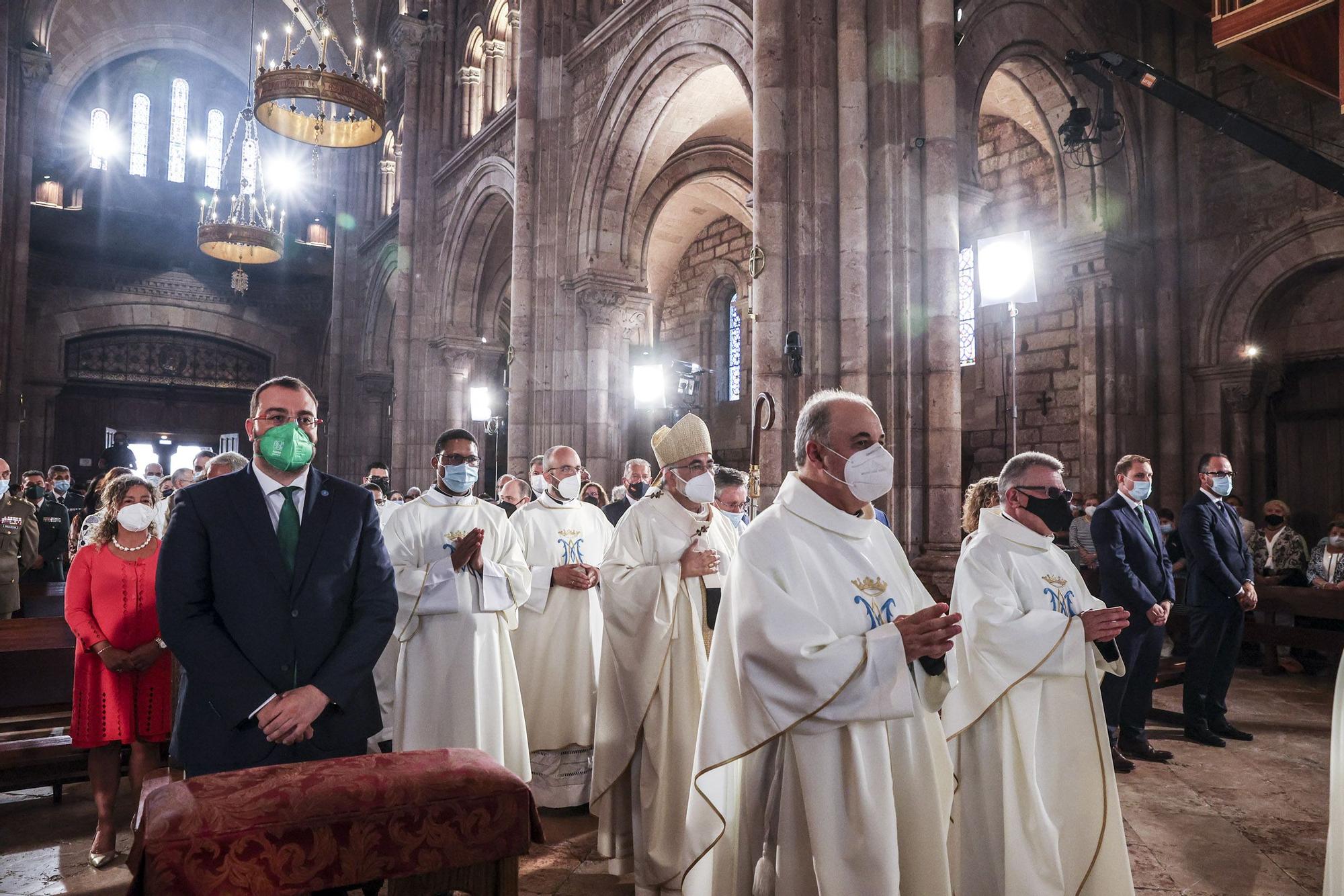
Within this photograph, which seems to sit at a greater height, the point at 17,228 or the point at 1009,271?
the point at 17,228

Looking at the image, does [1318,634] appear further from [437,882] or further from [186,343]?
[186,343]

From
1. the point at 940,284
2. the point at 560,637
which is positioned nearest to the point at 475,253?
the point at 940,284

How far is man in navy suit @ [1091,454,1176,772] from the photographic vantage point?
536cm

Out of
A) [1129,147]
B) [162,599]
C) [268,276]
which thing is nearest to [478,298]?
[268,276]

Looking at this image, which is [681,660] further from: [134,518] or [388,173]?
[388,173]

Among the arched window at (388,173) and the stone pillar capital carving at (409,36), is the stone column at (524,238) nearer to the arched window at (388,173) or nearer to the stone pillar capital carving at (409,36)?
the stone pillar capital carving at (409,36)

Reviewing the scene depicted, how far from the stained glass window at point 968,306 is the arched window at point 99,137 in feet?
72.6

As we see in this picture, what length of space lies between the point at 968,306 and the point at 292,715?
13.3 metres

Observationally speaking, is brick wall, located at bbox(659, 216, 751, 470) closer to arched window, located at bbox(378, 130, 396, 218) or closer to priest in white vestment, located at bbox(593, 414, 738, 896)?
arched window, located at bbox(378, 130, 396, 218)

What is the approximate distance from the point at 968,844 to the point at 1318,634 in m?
6.23

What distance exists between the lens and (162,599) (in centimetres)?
248

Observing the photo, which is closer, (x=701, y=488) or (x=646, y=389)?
(x=701, y=488)

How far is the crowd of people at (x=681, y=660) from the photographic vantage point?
7.55ft

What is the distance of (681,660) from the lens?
3.66 meters
